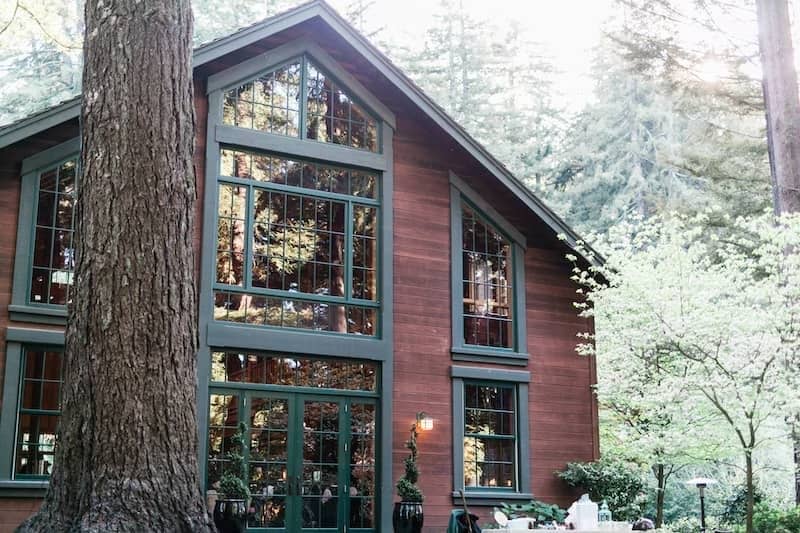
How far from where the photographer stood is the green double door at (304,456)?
11.3 meters

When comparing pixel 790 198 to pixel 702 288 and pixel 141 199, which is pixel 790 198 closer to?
pixel 702 288

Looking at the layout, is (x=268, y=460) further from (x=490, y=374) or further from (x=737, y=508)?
(x=737, y=508)

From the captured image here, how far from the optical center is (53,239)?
10938 mm

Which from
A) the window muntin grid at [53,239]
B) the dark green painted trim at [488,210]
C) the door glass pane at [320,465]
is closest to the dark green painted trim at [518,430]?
the door glass pane at [320,465]

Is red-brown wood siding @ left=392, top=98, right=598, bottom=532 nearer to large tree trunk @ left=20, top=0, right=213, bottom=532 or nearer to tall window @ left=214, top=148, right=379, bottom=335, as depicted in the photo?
tall window @ left=214, top=148, right=379, bottom=335

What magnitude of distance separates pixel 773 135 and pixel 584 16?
20026 millimetres

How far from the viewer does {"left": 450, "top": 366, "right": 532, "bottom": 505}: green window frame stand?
12648mm

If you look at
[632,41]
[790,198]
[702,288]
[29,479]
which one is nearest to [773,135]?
[790,198]

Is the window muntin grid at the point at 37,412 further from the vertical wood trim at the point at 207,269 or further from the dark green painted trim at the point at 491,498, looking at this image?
the dark green painted trim at the point at 491,498

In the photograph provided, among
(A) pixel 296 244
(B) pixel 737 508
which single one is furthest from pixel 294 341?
(B) pixel 737 508

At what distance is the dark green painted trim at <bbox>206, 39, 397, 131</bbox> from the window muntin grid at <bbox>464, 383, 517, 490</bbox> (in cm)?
389

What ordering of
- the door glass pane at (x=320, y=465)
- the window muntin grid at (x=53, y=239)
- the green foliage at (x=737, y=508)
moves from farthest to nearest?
the green foliage at (x=737, y=508), the door glass pane at (x=320, y=465), the window muntin grid at (x=53, y=239)

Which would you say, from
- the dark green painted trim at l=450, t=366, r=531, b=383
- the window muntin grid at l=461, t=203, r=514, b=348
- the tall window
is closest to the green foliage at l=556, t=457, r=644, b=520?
the dark green painted trim at l=450, t=366, r=531, b=383

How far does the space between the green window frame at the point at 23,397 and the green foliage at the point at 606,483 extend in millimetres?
6762
